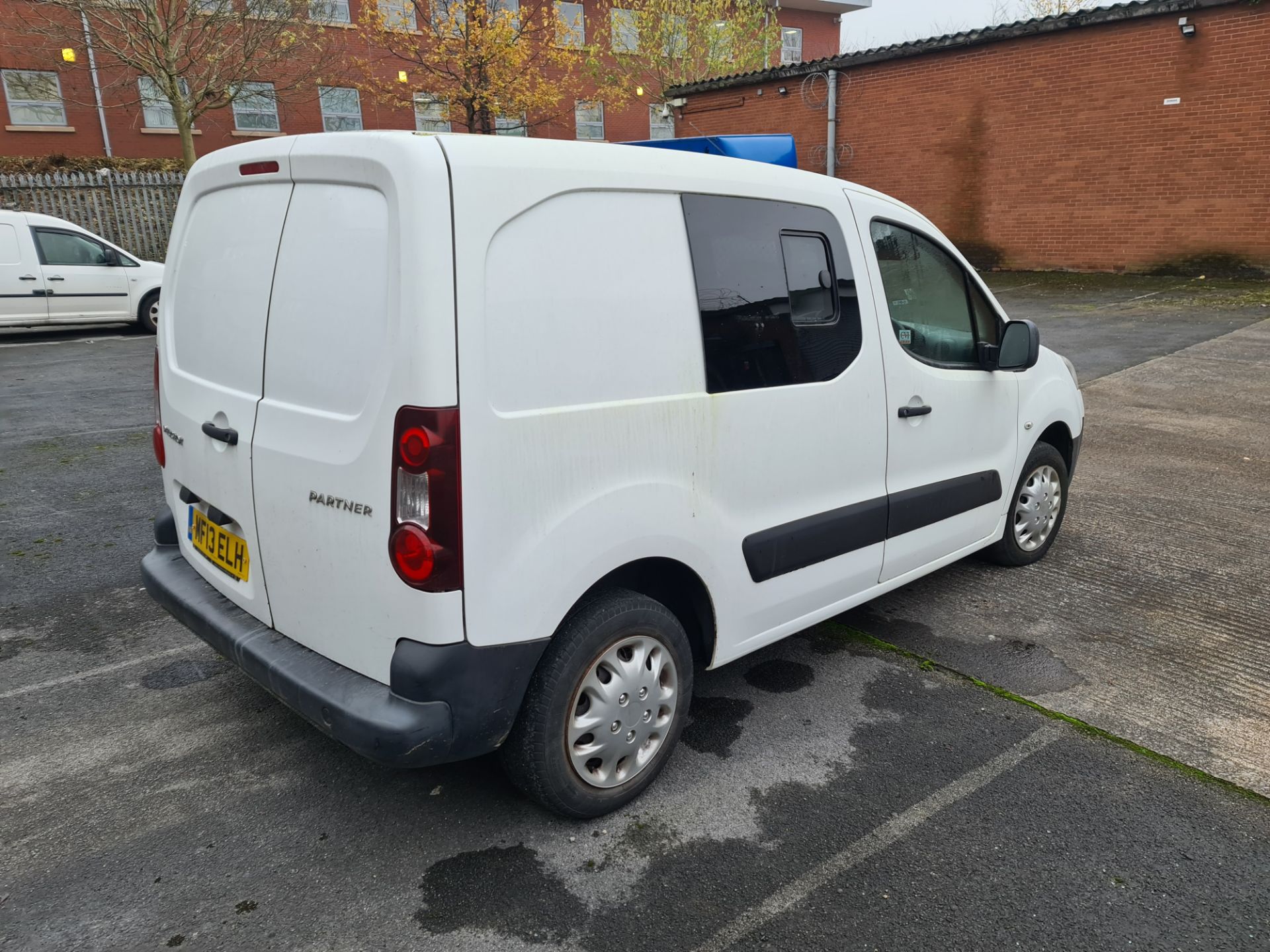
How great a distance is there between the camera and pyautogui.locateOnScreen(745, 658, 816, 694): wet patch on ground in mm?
3521

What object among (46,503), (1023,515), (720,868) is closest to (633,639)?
(720,868)

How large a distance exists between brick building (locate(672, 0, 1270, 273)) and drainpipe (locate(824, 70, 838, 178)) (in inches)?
3.8

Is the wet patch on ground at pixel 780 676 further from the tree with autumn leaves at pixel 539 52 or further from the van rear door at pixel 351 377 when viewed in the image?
the tree with autumn leaves at pixel 539 52

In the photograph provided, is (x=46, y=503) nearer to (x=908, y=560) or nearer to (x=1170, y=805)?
(x=908, y=560)

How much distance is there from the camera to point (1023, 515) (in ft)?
14.7

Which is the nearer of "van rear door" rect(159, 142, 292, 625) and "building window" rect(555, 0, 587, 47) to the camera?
"van rear door" rect(159, 142, 292, 625)

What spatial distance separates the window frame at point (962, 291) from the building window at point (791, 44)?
36483mm

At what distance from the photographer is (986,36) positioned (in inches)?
668

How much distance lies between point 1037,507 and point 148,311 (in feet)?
43.9

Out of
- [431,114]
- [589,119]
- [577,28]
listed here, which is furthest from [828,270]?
[577,28]

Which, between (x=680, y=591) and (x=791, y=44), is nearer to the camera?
(x=680, y=591)

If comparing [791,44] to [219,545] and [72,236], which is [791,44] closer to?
[72,236]

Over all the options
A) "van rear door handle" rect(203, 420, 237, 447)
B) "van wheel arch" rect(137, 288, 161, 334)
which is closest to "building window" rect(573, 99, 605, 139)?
"van wheel arch" rect(137, 288, 161, 334)

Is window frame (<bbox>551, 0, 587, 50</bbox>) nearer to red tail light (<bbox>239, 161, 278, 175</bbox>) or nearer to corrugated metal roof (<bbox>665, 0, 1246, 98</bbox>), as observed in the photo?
corrugated metal roof (<bbox>665, 0, 1246, 98</bbox>)
